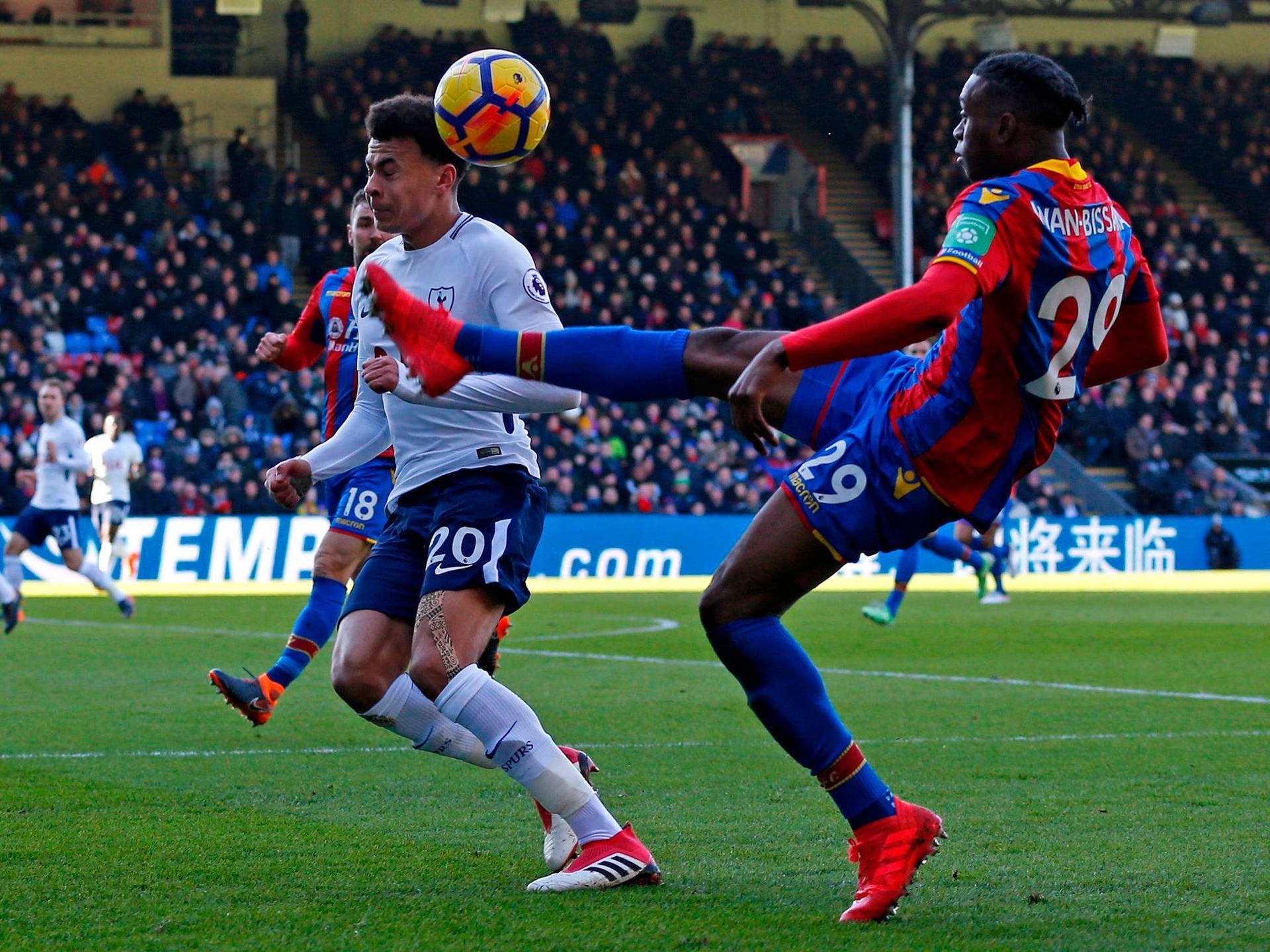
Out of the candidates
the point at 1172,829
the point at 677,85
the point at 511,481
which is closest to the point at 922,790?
the point at 1172,829

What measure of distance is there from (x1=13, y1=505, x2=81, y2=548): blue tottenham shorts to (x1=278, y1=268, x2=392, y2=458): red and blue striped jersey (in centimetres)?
873

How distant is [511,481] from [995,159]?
1.61 meters

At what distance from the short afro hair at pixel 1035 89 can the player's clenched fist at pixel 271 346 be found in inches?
136

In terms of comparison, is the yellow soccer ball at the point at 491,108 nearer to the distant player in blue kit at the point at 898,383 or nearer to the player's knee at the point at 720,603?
the distant player in blue kit at the point at 898,383

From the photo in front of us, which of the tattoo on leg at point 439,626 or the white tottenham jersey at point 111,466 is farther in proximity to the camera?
the white tottenham jersey at point 111,466

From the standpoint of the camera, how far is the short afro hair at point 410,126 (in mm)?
5094

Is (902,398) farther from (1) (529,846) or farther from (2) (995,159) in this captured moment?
(1) (529,846)

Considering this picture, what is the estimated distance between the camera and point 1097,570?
82.4 feet

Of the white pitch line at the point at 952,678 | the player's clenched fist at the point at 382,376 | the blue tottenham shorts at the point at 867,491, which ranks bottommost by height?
the white pitch line at the point at 952,678

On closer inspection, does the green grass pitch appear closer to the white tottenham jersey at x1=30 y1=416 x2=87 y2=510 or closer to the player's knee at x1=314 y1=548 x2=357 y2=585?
the player's knee at x1=314 y1=548 x2=357 y2=585

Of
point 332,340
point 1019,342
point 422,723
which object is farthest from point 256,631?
point 1019,342

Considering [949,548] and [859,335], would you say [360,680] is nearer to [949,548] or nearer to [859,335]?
[859,335]

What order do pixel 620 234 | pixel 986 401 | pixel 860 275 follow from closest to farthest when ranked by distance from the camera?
pixel 986 401 < pixel 620 234 < pixel 860 275

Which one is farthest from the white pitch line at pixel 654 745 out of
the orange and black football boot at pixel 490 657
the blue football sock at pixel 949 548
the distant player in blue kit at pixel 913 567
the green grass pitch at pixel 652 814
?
the blue football sock at pixel 949 548
